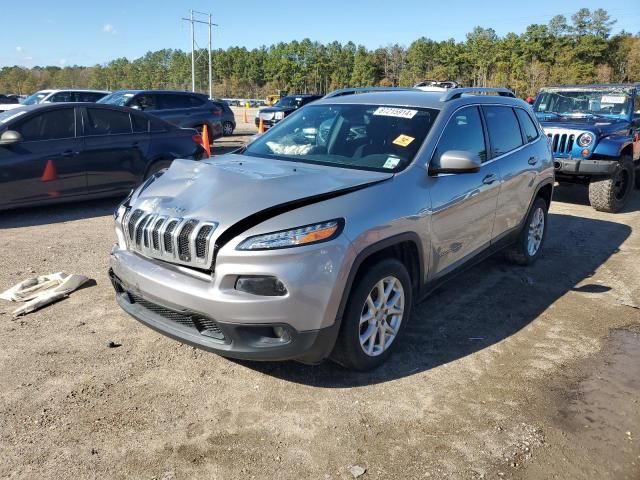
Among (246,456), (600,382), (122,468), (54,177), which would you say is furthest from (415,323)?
(54,177)

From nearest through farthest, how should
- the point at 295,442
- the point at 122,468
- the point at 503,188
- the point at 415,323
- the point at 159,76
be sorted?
1. the point at 122,468
2. the point at 295,442
3. the point at 415,323
4. the point at 503,188
5. the point at 159,76

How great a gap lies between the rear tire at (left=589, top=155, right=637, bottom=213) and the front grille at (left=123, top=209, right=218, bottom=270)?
7354 millimetres

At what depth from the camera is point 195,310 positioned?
3.01 m

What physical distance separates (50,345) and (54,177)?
13.2 ft

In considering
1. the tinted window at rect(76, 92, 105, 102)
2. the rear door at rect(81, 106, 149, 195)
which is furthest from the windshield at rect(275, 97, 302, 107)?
the rear door at rect(81, 106, 149, 195)

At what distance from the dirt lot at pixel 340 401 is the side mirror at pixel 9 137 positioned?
8.47ft

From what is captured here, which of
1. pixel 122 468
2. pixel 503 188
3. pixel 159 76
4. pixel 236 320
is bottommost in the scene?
pixel 122 468

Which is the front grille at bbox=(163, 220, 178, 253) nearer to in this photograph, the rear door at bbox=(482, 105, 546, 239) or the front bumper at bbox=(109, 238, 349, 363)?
the front bumper at bbox=(109, 238, 349, 363)

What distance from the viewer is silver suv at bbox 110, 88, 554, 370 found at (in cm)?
294

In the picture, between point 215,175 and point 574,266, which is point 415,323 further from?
point 574,266

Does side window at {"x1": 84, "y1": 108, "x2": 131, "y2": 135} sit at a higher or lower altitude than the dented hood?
higher

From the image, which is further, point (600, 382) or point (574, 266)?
point (574, 266)

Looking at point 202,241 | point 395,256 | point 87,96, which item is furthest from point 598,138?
point 87,96

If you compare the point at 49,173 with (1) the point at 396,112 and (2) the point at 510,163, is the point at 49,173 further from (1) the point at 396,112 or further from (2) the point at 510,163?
(2) the point at 510,163
